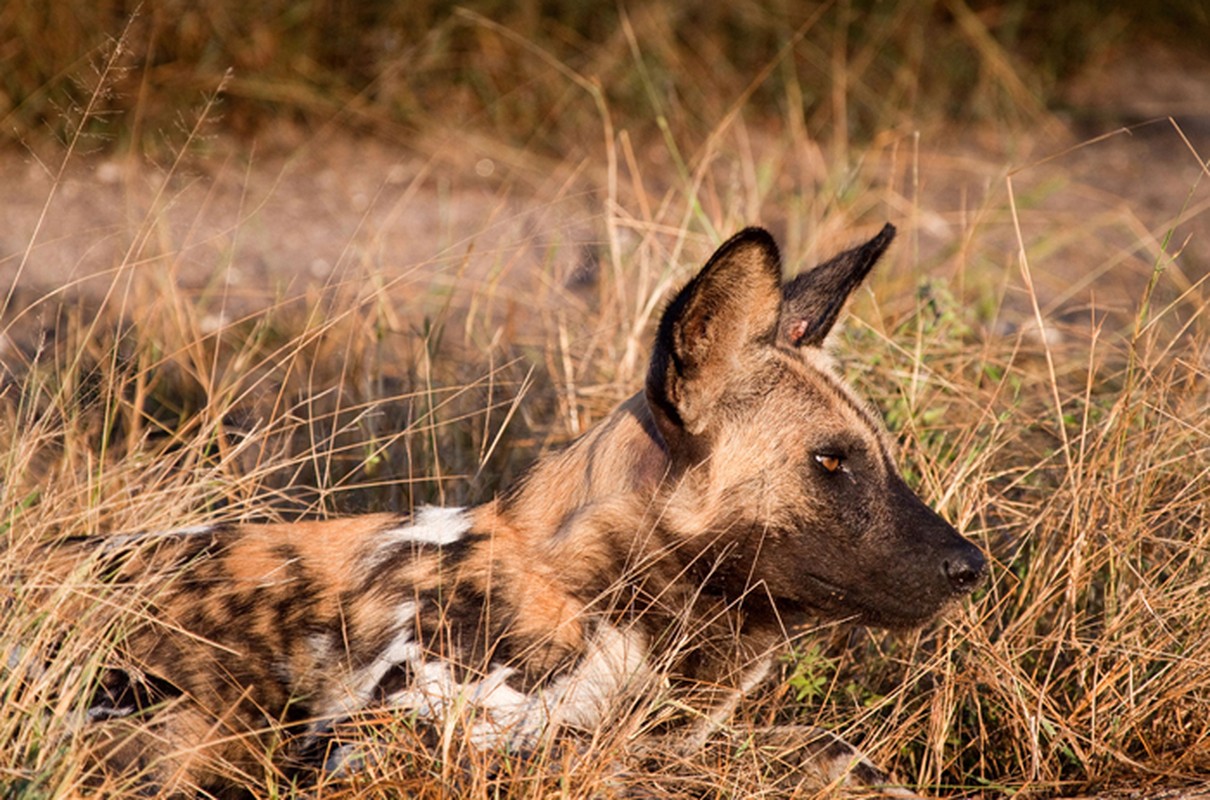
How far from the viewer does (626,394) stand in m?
3.68

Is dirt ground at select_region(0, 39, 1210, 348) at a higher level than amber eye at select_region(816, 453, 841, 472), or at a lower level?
lower

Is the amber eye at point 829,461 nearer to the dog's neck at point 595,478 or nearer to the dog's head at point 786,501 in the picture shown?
the dog's head at point 786,501

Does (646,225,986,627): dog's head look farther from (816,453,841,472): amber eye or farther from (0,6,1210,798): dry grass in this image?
(0,6,1210,798): dry grass

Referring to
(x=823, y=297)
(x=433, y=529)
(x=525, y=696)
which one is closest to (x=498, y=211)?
(x=823, y=297)

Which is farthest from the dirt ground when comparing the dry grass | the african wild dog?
the african wild dog

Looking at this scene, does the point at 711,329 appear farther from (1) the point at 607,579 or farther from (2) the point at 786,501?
(1) the point at 607,579

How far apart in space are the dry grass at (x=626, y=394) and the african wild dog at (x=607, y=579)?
10cm

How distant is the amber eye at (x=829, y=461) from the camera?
8.14ft

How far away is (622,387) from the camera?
12.1 ft

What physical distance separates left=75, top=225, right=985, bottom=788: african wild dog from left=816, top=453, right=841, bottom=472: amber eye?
10mm

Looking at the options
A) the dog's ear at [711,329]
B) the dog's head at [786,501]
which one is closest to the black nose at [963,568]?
the dog's head at [786,501]

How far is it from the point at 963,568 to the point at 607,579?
0.62 m

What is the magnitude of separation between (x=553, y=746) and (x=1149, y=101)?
6.82 m

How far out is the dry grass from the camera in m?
2.31
